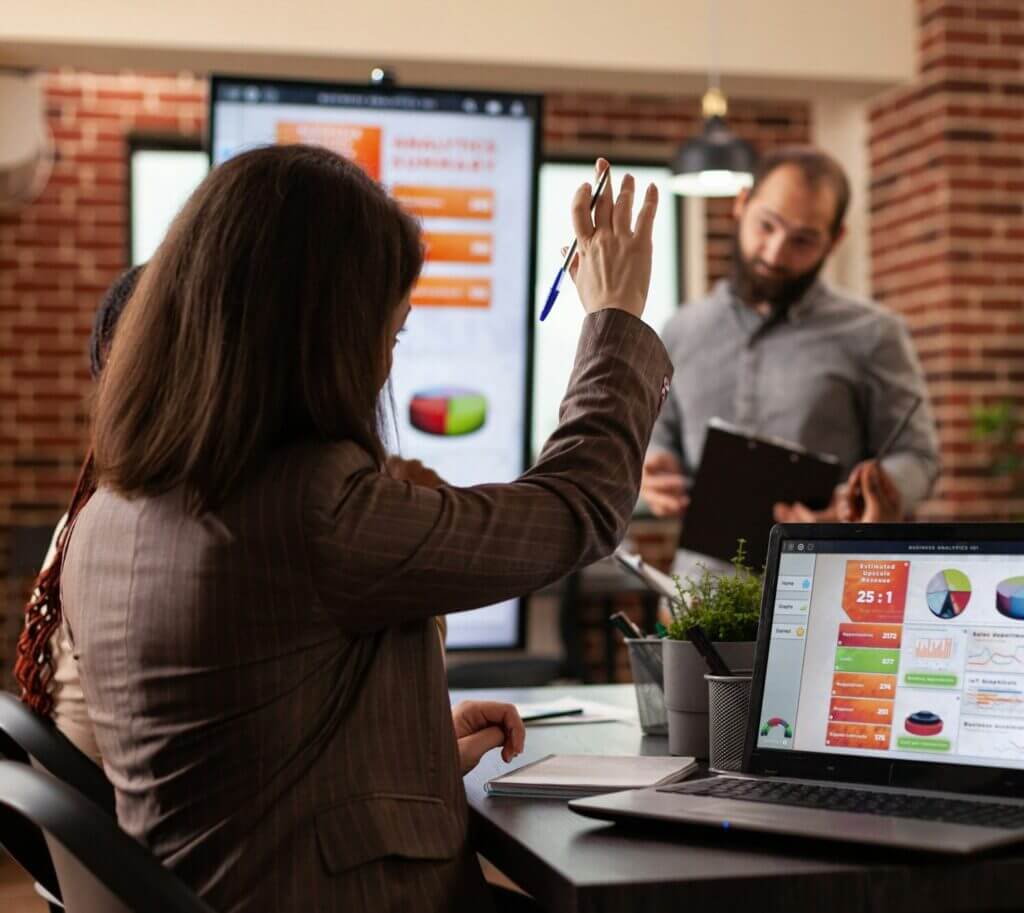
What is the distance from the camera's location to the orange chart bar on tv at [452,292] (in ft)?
9.37

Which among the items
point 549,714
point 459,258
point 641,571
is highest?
point 459,258

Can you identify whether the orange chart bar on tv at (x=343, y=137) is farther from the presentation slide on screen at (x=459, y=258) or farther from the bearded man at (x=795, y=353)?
the bearded man at (x=795, y=353)

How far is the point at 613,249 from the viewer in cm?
135

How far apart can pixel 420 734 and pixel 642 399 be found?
368 millimetres

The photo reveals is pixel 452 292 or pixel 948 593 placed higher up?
pixel 452 292

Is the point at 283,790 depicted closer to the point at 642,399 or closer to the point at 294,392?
the point at 294,392

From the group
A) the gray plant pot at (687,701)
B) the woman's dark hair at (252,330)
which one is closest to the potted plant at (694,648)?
Answer: the gray plant pot at (687,701)

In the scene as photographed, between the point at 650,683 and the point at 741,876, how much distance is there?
0.74 m

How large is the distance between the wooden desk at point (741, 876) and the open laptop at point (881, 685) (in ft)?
0.15

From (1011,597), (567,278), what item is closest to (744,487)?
(1011,597)

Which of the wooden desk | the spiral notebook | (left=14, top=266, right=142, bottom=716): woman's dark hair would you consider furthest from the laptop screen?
(left=14, top=266, right=142, bottom=716): woman's dark hair

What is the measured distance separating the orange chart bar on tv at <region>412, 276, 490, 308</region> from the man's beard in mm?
769

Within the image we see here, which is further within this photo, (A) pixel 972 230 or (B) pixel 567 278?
(B) pixel 567 278

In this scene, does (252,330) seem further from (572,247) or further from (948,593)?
(948,593)
